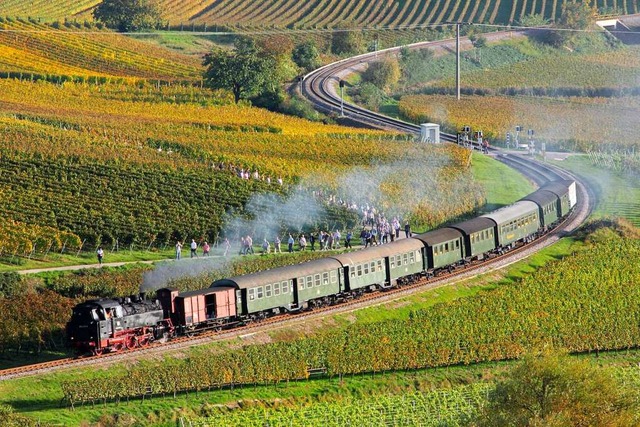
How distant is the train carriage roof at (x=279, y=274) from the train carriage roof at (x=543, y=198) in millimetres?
25220

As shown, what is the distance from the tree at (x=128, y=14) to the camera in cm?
16938

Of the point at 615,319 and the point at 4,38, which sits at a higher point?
the point at 4,38

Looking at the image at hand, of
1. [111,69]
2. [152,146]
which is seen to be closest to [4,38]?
[111,69]

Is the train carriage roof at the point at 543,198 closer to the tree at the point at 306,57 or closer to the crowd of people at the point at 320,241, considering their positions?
the crowd of people at the point at 320,241

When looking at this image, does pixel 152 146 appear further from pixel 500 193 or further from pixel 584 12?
pixel 584 12

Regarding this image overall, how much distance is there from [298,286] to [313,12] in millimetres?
133830

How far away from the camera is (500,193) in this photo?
333 feet

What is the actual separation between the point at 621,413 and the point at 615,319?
997 inches

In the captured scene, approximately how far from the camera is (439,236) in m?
75.7

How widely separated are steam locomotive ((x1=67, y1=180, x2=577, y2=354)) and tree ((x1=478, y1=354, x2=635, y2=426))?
15855 millimetres

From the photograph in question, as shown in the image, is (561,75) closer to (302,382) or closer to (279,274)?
(279,274)

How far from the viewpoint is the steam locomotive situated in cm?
5584

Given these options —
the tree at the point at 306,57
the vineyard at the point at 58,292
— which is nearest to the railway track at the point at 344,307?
the vineyard at the point at 58,292

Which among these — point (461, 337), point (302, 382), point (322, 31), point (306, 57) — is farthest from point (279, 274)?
point (322, 31)
